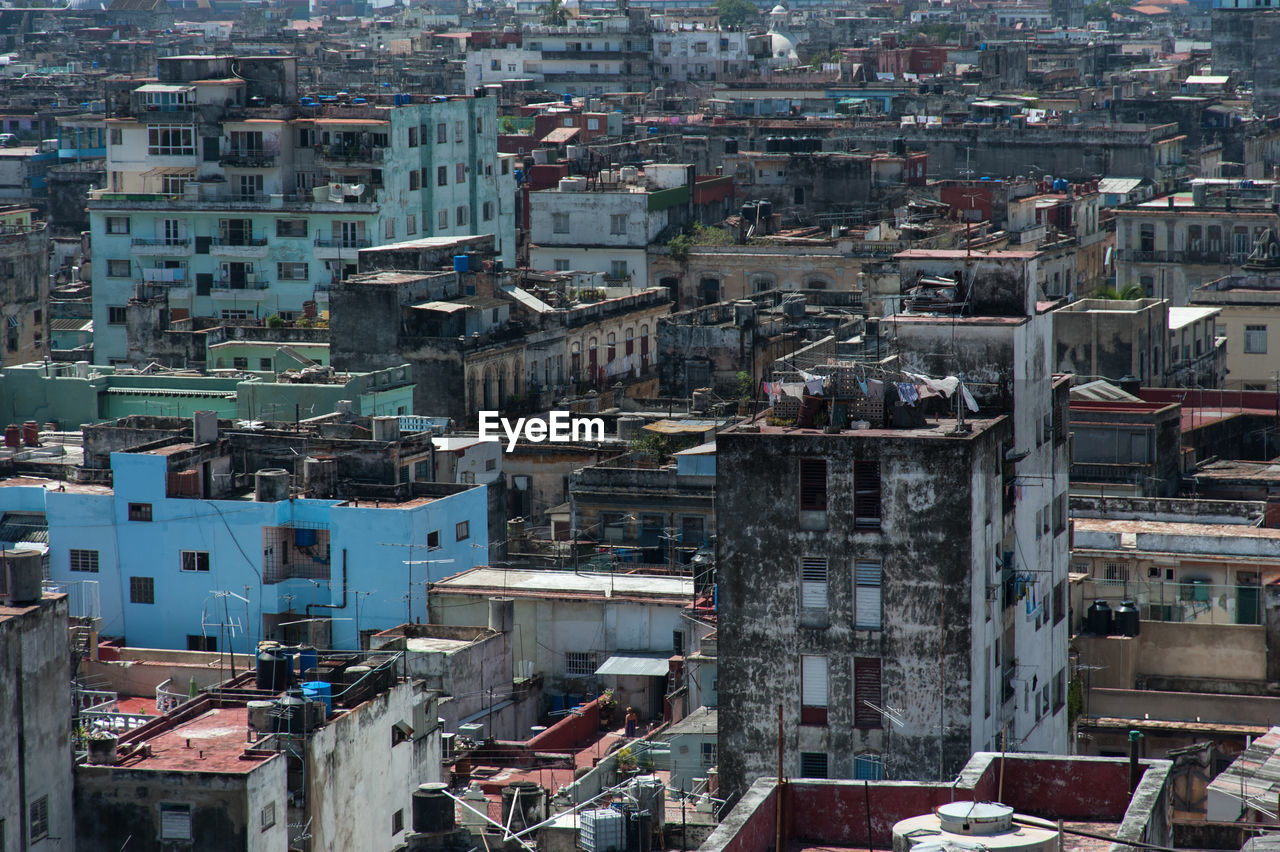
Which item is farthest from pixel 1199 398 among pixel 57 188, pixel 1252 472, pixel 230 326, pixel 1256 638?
pixel 57 188

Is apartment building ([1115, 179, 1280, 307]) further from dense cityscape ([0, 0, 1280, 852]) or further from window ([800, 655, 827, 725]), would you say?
window ([800, 655, 827, 725])

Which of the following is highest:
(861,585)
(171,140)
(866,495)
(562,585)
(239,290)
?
(171,140)

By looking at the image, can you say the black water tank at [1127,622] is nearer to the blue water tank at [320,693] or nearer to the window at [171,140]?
the blue water tank at [320,693]

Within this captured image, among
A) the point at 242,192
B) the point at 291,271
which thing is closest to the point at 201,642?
the point at 291,271

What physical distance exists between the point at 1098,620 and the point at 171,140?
73860 mm

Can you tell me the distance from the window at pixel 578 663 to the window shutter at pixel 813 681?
20936 mm

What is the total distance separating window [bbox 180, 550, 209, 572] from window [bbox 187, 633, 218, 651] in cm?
206

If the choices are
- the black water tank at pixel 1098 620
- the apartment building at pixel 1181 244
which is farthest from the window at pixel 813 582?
the apartment building at pixel 1181 244

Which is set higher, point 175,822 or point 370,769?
point 175,822

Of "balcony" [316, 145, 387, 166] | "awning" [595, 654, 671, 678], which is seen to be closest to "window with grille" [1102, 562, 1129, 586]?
"awning" [595, 654, 671, 678]

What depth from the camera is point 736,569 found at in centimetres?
4741

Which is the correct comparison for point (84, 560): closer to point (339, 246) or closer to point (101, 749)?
point (101, 749)

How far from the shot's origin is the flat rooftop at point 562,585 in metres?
67.9

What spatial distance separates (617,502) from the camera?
7769 centimetres
